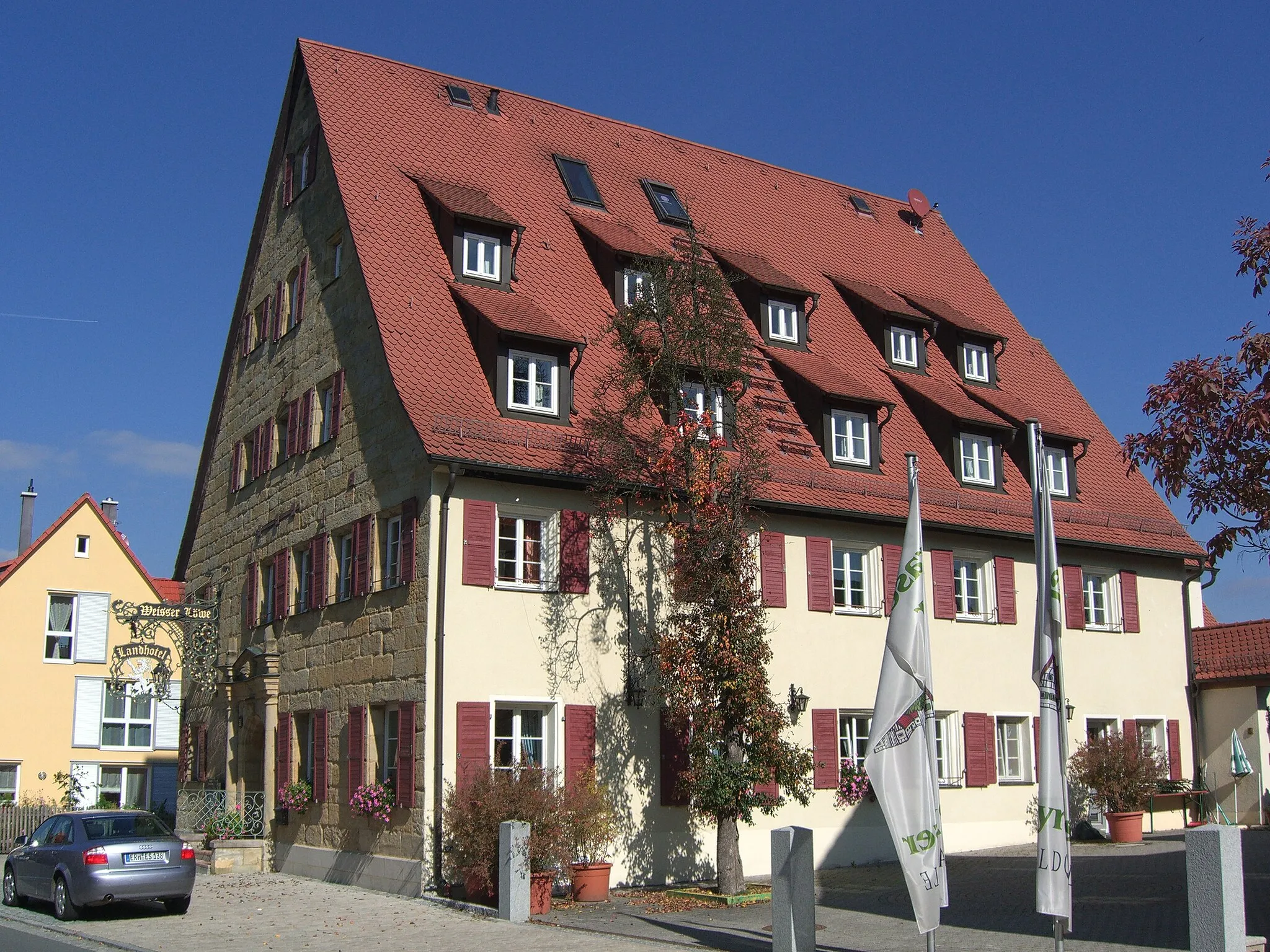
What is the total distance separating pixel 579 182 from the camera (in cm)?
2428

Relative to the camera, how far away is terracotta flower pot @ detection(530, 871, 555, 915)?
15.5 metres

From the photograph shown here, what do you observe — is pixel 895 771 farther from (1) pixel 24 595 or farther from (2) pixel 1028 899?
(1) pixel 24 595

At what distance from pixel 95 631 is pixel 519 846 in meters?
23.1

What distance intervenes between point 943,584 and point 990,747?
2691 millimetres

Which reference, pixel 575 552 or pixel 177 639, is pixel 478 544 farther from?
pixel 177 639

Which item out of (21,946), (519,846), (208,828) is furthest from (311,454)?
(21,946)

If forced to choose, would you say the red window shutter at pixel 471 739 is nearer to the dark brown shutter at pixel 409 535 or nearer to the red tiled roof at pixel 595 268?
the dark brown shutter at pixel 409 535

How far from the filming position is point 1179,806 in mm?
24141

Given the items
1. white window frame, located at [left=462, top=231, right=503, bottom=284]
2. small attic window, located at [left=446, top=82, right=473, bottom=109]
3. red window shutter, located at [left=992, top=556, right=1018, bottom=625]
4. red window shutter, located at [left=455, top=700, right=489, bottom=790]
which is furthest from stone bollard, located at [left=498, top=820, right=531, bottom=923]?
small attic window, located at [left=446, top=82, right=473, bottom=109]

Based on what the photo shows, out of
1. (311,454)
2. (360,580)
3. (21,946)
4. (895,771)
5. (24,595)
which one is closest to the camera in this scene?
(895,771)

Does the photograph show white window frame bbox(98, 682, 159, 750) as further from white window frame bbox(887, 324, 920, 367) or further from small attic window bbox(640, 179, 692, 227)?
white window frame bbox(887, 324, 920, 367)

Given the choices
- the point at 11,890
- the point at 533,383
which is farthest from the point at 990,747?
the point at 11,890

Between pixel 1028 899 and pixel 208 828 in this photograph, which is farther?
pixel 208 828

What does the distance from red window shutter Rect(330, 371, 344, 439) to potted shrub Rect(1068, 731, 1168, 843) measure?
12.8 metres
